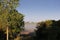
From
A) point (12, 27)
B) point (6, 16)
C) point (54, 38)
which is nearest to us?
point (54, 38)

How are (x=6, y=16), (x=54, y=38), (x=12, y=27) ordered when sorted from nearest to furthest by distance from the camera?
1. (x=54, y=38)
2. (x=6, y=16)
3. (x=12, y=27)

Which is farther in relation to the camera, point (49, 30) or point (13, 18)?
point (13, 18)

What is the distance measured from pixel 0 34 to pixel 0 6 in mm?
5060

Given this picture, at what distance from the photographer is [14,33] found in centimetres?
3681

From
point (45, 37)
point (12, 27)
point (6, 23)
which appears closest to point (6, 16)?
point (6, 23)

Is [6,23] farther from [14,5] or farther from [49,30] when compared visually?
[49,30]

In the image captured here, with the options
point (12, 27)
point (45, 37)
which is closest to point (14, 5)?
point (12, 27)

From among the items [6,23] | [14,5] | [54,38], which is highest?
[14,5]

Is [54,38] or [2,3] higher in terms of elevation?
[2,3]

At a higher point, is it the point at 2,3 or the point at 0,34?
the point at 2,3

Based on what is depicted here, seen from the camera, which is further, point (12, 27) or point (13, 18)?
point (12, 27)

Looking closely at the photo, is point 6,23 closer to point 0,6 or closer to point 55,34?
point 0,6

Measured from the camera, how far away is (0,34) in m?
35.8

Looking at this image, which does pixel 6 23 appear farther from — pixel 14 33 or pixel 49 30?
pixel 49 30
